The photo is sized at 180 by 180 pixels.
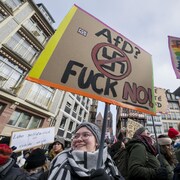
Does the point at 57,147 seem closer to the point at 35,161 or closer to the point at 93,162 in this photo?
the point at 35,161

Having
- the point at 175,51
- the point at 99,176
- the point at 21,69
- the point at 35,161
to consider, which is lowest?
the point at 35,161

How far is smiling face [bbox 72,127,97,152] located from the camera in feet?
4.22

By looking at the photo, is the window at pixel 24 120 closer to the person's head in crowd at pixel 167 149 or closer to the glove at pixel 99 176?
the person's head in crowd at pixel 167 149

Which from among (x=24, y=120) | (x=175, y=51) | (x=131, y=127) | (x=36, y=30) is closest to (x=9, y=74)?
(x=24, y=120)

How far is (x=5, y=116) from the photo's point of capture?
1012 cm

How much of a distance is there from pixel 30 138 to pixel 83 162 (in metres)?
5.12

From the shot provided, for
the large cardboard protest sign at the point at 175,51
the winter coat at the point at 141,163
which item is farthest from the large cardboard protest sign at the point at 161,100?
the winter coat at the point at 141,163

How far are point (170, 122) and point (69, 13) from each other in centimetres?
3892

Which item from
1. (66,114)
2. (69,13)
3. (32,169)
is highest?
(66,114)

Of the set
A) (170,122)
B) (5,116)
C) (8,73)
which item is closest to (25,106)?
(5,116)

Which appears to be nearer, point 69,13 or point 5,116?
point 69,13

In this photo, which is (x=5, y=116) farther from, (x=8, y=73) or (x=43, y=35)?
(x=43, y=35)

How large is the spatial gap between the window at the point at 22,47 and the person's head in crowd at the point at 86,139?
40.9 ft

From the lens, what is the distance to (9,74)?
1119 cm
